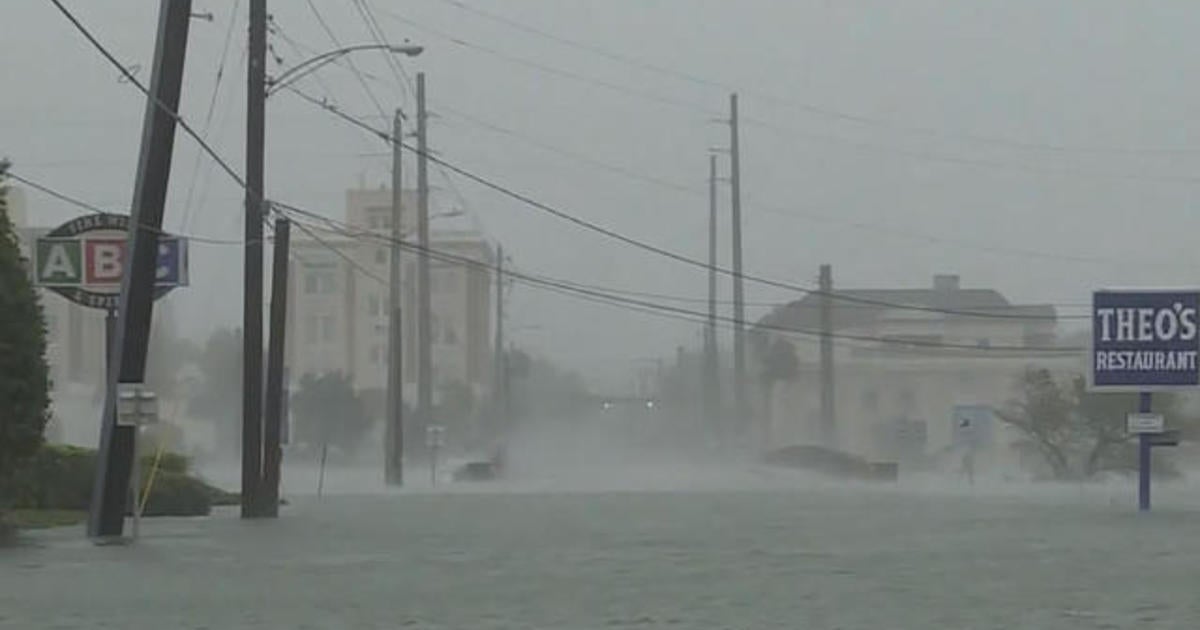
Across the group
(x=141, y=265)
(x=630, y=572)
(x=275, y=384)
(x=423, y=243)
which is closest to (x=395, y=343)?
(x=423, y=243)

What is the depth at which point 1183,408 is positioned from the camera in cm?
6800

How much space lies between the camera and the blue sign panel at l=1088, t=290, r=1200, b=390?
36.0 metres

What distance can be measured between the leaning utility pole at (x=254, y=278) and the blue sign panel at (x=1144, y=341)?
14927 millimetres

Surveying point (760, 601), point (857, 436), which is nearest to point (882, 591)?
point (760, 601)

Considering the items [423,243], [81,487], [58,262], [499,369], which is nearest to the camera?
[58,262]

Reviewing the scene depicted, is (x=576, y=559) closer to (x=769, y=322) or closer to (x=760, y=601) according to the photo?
(x=760, y=601)

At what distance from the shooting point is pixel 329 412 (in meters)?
71.2

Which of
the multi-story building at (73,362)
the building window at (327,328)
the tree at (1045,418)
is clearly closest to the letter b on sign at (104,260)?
the multi-story building at (73,362)

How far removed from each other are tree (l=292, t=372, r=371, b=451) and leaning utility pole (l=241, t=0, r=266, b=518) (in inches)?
1122

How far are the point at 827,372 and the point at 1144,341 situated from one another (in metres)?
39.7

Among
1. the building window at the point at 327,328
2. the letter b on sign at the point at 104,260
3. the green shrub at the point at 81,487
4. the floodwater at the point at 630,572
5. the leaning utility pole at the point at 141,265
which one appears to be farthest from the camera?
the building window at the point at 327,328

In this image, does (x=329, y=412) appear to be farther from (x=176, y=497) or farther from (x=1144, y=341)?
(x=1144, y=341)

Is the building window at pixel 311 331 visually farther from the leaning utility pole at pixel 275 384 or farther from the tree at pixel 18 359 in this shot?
the tree at pixel 18 359

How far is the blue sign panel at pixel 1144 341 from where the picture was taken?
36031mm
